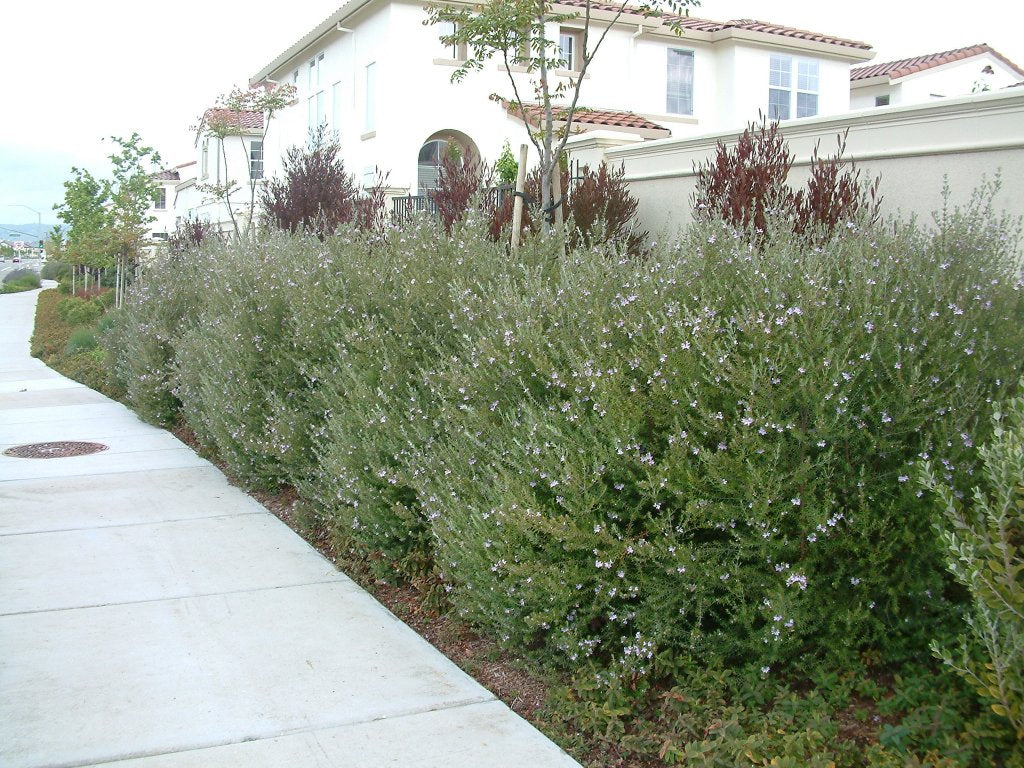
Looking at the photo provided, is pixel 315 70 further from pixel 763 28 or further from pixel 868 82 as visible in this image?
pixel 868 82

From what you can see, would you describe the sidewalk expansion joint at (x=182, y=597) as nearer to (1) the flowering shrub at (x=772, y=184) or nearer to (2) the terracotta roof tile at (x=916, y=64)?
(1) the flowering shrub at (x=772, y=184)

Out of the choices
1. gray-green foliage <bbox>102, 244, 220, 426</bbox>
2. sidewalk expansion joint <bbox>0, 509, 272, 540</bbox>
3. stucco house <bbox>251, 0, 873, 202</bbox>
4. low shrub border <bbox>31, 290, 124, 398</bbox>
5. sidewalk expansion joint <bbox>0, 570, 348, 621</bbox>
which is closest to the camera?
sidewalk expansion joint <bbox>0, 570, 348, 621</bbox>

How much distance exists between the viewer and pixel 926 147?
8.11 metres

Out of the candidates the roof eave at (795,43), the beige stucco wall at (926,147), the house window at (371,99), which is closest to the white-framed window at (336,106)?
the house window at (371,99)

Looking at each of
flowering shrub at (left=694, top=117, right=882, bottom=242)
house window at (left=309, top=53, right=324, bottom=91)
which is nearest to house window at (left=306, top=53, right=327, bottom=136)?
house window at (left=309, top=53, right=324, bottom=91)

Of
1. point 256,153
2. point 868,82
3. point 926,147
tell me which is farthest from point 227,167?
point 926,147

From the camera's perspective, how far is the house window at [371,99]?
23.0m

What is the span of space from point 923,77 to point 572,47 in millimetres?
13906

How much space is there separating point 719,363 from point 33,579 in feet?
14.4

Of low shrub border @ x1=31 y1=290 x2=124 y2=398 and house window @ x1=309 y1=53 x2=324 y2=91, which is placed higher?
house window @ x1=309 y1=53 x2=324 y2=91

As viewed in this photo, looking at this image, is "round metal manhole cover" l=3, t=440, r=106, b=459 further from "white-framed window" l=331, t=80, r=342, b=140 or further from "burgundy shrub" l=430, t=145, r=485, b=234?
"white-framed window" l=331, t=80, r=342, b=140

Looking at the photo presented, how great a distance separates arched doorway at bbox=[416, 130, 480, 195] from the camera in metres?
22.9

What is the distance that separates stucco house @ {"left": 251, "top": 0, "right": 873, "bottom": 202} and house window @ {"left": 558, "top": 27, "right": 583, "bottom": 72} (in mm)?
33

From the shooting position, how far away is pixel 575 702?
433cm
